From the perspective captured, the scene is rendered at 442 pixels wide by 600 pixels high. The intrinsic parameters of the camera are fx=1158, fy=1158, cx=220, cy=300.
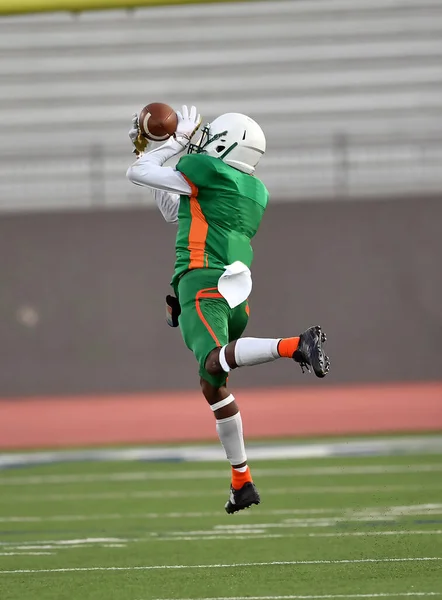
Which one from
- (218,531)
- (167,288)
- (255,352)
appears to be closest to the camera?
(255,352)

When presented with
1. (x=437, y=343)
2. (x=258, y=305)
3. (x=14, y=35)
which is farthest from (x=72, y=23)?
(x=437, y=343)

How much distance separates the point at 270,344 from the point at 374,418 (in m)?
6.00

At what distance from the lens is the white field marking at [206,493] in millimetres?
6805

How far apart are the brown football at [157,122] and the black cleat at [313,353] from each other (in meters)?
1.16

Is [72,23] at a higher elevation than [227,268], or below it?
higher

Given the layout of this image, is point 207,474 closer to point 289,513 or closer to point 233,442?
point 289,513

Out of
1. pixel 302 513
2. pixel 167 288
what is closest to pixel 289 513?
pixel 302 513

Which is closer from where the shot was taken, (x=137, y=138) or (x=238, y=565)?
(x=238, y=565)

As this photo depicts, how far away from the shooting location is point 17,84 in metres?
14.0

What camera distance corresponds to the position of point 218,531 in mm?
5695

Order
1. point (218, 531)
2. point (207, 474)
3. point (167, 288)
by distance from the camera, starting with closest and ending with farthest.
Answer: point (218, 531) < point (207, 474) < point (167, 288)

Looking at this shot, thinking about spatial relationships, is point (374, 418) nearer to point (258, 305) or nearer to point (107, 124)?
point (258, 305)

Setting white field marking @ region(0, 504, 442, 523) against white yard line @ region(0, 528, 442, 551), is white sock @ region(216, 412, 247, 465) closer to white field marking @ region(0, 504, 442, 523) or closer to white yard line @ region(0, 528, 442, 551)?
white yard line @ region(0, 528, 442, 551)

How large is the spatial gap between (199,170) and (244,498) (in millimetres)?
1380
